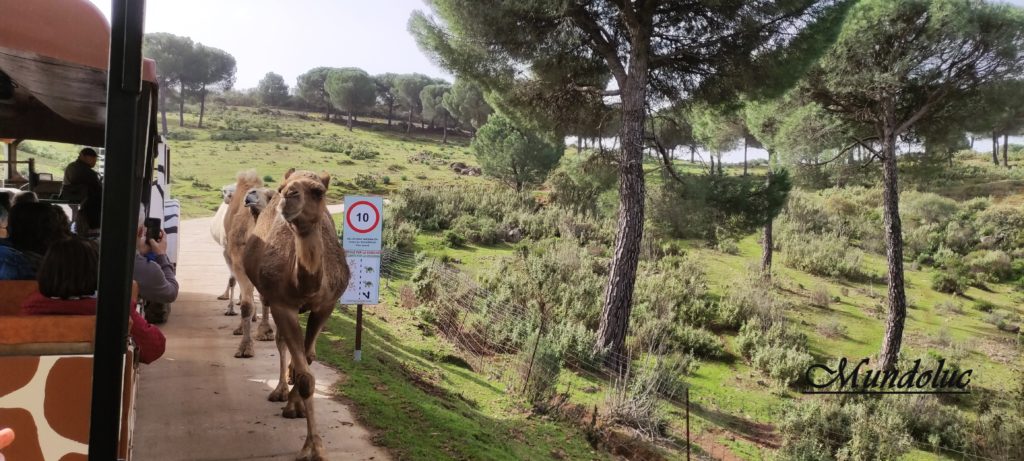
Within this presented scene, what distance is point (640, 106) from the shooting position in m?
10.8

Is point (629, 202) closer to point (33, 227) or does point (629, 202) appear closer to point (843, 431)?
point (843, 431)

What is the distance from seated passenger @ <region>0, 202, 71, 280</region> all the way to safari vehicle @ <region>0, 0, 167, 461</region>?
28cm

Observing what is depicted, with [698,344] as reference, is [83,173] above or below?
above

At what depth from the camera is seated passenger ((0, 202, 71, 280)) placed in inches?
141

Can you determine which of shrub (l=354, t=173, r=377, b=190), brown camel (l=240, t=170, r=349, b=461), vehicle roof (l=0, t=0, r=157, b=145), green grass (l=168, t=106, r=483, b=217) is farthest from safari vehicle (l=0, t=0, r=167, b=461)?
shrub (l=354, t=173, r=377, b=190)

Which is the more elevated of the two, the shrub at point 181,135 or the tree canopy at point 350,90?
the tree canopy at point 350,90

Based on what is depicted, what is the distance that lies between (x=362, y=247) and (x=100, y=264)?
650 cm

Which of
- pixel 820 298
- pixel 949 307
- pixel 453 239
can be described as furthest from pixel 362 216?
pixel 949 307

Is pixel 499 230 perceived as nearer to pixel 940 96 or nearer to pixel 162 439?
pixel 940 96

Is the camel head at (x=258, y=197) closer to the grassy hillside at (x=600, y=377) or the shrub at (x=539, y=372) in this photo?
the grassy hillside at (x=600, y=377)

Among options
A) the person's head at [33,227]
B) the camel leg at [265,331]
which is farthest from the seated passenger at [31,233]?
the camel leg at [265,331]

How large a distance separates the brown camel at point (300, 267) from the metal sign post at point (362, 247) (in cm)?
241

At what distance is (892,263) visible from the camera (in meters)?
12.8

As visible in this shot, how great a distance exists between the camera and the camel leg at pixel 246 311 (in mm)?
7062
